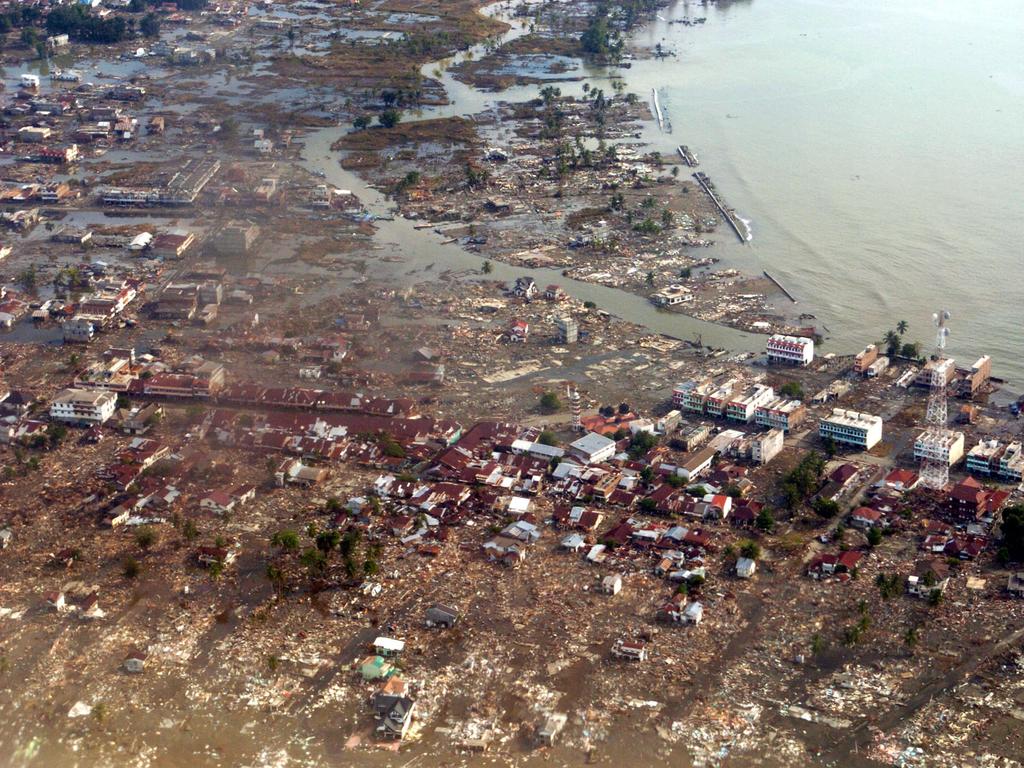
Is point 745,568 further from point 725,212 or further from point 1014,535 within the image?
point 725,212

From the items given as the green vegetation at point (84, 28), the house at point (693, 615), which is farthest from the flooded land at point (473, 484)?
the green vegetation at point (84, 28)

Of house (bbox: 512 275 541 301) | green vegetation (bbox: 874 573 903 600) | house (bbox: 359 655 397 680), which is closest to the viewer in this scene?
house (bbox: 359 655 397 680)

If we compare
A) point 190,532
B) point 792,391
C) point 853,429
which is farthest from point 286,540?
point 792,391

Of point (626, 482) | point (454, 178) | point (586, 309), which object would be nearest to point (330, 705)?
point (626, 482)

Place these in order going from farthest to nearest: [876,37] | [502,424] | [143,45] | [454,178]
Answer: [876,37], [143,45], [454,178], [502,424]

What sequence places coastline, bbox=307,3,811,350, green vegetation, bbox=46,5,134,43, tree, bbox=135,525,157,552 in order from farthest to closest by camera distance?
green vegetation, bbox=46,5,134,43 < coastline, bbox=307,3,811,350 < tree, bbox=135,525,157,552

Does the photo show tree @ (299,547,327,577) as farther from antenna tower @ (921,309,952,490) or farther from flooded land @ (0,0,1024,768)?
antenna tower @ (921,309,952,490)

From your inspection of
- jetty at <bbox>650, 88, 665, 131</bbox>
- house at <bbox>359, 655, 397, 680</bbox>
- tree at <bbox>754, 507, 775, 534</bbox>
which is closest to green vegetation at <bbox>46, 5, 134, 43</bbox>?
jetty at <bbox>650, 88, 665, 131</bbox>

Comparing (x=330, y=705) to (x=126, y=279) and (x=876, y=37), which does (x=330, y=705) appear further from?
(x=876, y=37)
